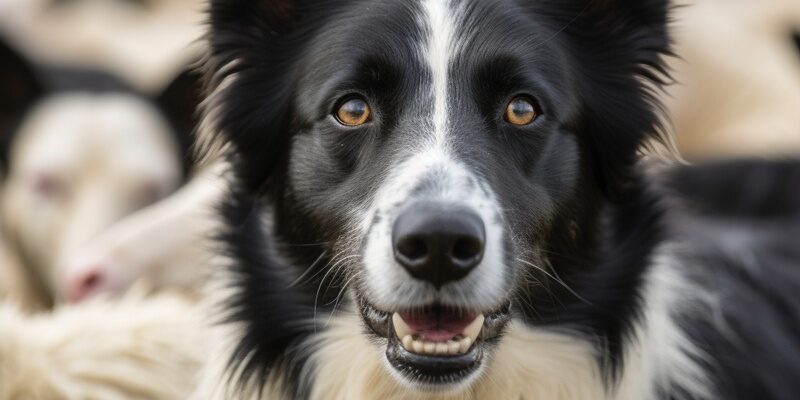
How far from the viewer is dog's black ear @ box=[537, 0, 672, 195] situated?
299 cm

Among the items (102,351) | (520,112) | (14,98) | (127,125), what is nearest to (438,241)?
(520,112)

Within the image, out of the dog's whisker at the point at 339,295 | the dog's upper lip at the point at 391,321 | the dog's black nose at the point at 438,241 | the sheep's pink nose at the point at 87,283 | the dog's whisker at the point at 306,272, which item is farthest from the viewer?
the sheep's pink nose at the point at 87,283

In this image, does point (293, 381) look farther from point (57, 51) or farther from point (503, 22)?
point (57, 51)

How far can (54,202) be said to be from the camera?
5.34 meters

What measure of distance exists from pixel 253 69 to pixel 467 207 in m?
0.99

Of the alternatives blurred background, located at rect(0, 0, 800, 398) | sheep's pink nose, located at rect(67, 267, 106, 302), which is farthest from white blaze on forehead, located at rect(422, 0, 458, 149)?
blurred background, located at rect(0, 0, 800, 398)

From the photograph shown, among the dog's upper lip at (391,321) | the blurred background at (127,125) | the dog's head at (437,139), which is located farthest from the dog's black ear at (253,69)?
the blurred background at (127,125)

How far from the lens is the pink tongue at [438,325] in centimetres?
254

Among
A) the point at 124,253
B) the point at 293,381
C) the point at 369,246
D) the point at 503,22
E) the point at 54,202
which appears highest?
the point at 503,22

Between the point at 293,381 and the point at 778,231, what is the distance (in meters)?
2.01

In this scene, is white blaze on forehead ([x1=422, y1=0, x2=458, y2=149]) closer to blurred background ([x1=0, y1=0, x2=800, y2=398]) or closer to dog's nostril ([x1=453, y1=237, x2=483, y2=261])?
dog's nostril ([x1=453, y1=237, x2=483, y2=261])

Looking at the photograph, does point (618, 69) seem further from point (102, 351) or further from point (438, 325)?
point (102, 351)

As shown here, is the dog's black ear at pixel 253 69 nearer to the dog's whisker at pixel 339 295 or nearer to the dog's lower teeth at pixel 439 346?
the dog's whisker at pixel 339 295

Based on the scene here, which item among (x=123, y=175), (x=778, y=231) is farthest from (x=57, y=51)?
(x=778, y=231)
